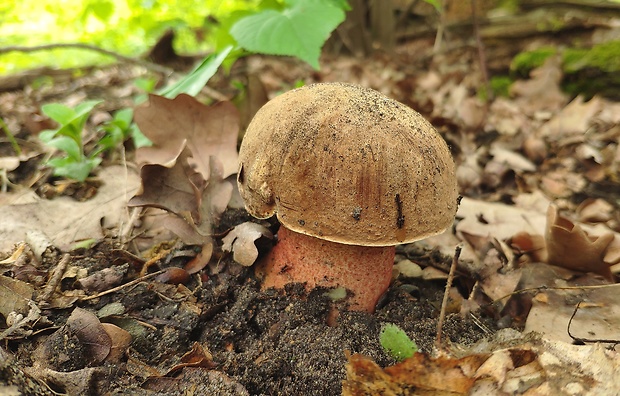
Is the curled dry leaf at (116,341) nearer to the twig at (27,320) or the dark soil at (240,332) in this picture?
the dark soil at (240,332)

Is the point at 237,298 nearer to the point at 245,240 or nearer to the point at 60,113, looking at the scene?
the point at 245,240

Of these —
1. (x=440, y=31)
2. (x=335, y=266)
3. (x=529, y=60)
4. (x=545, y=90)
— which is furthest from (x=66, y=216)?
(x=440, y=31)

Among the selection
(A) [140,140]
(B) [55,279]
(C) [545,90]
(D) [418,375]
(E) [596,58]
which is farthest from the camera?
(C) [545,90]

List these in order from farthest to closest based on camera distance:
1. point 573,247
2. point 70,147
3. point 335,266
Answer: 1. point 70,147
2. point 573,247
3. point 335,266

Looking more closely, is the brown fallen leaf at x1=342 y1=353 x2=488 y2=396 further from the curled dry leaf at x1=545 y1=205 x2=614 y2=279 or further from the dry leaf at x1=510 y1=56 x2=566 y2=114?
the dry leaf at x1=510 y1=56 x2=566 y2=114

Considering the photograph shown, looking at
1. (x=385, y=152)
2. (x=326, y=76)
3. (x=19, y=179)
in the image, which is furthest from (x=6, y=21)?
(x=385, y=152)

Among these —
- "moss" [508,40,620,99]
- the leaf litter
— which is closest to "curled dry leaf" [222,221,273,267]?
the leaf litter

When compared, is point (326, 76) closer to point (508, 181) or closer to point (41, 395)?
point (508, 181)
